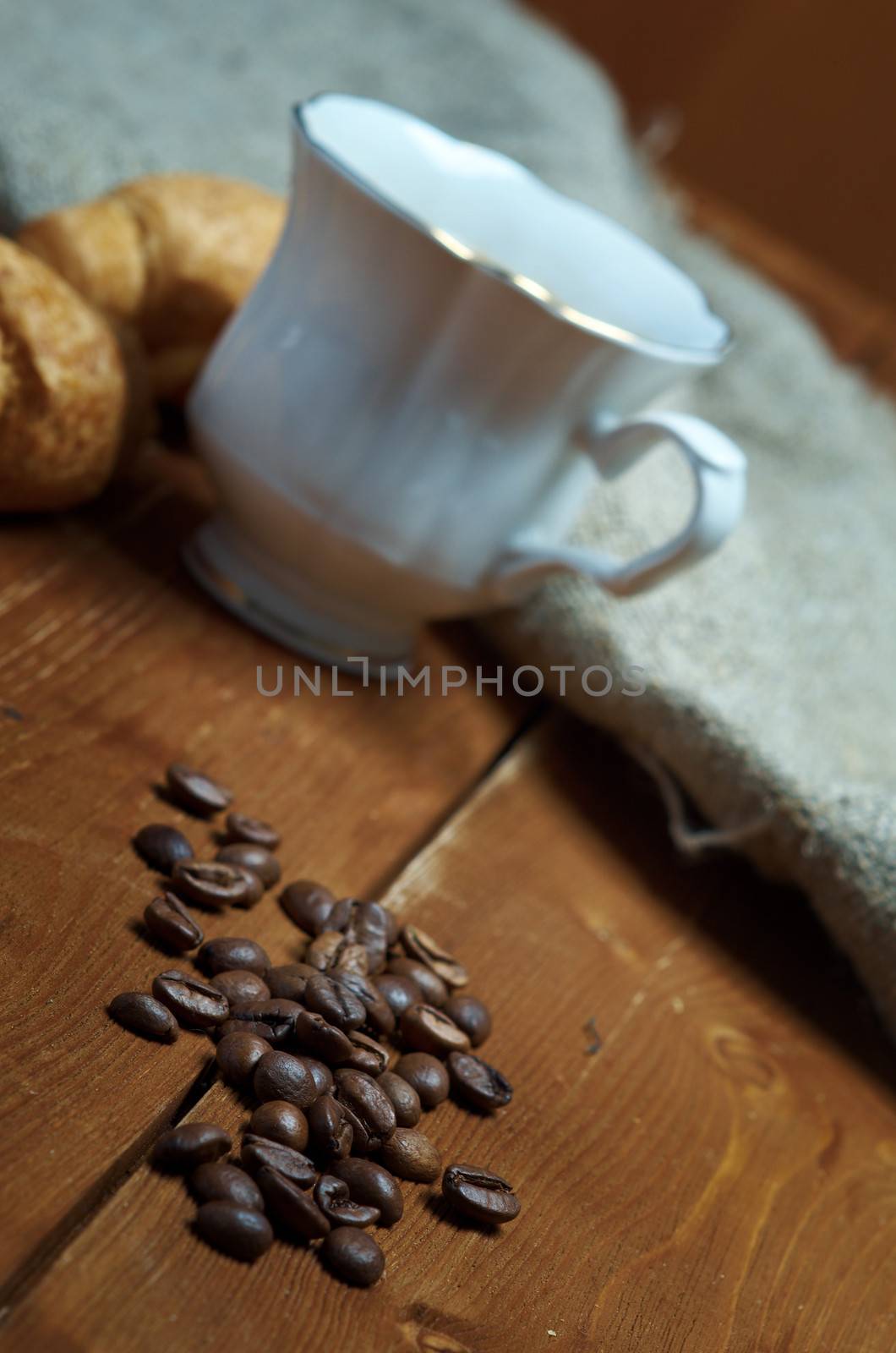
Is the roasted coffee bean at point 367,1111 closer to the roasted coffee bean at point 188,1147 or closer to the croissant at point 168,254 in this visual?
the roasted coffee bean at point 188,1147

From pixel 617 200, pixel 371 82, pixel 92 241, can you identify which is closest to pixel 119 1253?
pixel 92 241

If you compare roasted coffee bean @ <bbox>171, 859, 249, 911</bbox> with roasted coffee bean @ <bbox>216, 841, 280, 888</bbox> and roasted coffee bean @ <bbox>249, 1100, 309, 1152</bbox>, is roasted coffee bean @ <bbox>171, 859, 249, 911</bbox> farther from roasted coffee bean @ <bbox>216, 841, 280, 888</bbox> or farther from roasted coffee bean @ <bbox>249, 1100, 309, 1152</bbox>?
roasted coffee bean @ <bbox>249, 1100, 309, 1152</bbox>

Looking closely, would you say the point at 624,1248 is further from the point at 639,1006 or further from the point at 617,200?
the point at 617,200

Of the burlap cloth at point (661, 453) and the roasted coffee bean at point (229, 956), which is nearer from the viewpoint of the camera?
the roasted coffee bean at point (229, 956)

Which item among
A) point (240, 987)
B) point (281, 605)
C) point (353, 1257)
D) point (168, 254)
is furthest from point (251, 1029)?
point (168, 254)

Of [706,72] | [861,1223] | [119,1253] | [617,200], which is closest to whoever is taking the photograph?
[119,1253]

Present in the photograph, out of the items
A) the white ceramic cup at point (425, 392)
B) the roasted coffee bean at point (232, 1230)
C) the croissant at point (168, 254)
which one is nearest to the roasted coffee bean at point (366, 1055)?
the roasted coffee bean at point (232, 1230)
